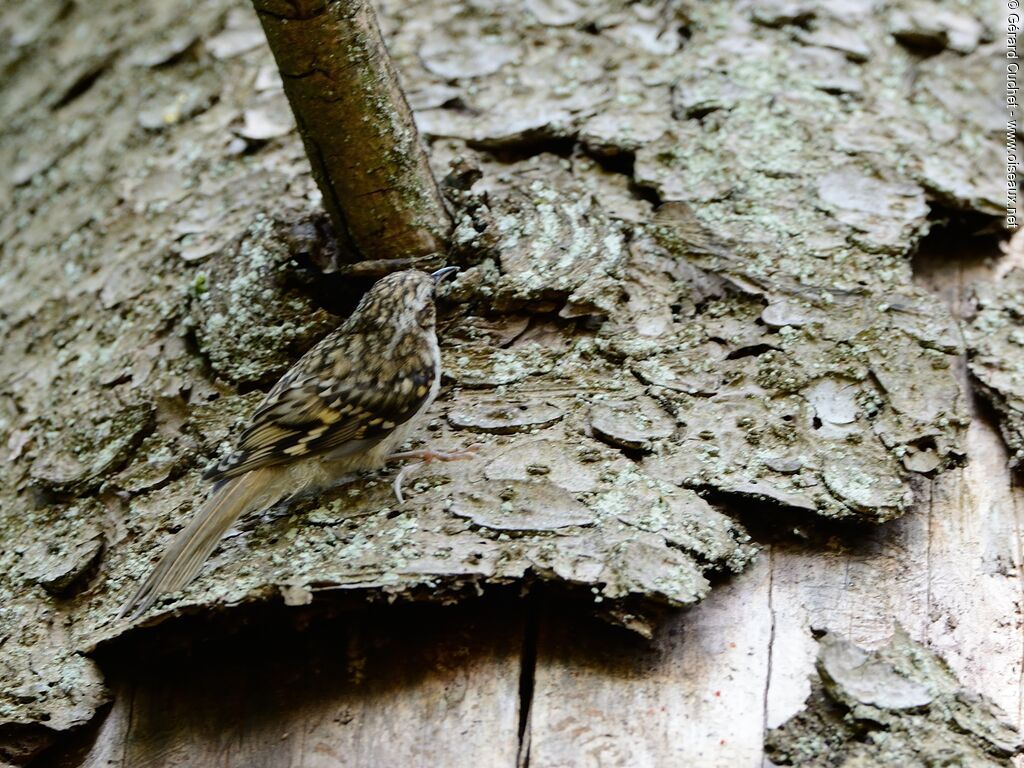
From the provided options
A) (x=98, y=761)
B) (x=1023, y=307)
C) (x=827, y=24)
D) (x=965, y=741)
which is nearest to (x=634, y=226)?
(x=1023, y=307)

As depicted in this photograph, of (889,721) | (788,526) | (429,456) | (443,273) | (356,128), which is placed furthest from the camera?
(443,273)

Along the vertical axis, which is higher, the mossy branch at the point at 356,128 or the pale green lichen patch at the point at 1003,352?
the mossy branch at the point at 356,128

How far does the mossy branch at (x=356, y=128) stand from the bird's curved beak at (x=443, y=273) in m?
0.08

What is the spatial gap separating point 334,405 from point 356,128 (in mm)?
598

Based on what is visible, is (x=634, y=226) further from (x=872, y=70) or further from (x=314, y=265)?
(x=872, y=70)

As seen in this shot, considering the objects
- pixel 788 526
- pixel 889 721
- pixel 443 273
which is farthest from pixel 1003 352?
pixel 443 273

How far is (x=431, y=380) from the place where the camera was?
2.21 m

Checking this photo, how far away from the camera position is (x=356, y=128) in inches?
89.1

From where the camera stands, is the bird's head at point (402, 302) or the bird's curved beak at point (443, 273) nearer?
the bird's head at point (402, 302)

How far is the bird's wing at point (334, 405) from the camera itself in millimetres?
2100

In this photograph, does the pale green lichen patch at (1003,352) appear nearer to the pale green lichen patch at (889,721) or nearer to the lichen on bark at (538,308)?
the lichen on bark at (538,308)

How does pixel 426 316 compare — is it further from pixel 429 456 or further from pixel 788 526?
pixel 788 526

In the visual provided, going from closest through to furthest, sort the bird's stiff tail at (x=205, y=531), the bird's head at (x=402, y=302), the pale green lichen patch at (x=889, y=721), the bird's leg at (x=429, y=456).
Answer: the pale green lichen patch at (x=889, y=721) → the bird's stiff tail at (x=205, y=531) → the bird's leg at (x=429, y=456) → the bird's head at (x=402, y=302)

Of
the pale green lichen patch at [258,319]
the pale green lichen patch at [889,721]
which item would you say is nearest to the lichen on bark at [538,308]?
the pale green lichen patch at [258,319]
